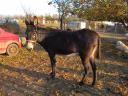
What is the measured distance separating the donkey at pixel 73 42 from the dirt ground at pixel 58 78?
0.54 meters

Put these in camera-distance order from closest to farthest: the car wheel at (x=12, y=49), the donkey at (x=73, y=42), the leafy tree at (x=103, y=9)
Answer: the donkey at (x=73, y=42) → the car wheel at (x=12, y=49) → the leafy tree at (x=103, y=9)

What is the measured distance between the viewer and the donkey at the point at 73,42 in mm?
9445

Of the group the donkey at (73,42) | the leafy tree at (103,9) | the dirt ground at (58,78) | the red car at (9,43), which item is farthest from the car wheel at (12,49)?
the leafy tree at (103,9)

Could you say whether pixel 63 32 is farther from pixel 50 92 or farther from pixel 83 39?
pixel 50 92

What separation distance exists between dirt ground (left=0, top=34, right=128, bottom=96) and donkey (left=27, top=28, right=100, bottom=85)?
0.54m

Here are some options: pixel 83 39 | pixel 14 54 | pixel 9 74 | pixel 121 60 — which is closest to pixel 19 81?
pixel 9 74

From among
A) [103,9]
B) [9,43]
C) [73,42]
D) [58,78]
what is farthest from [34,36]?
[103,9]

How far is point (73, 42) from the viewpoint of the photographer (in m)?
9.68

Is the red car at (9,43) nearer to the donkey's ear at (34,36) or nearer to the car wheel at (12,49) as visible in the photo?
the car wheel at (12,49)

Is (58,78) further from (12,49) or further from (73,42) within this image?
(12,49)

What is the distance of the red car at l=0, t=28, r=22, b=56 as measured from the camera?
49.0ft

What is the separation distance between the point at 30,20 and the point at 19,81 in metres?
2.15

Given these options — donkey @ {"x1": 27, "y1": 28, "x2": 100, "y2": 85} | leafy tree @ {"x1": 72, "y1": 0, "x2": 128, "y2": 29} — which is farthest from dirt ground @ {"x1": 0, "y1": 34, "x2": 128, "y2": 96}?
leafy tree @ {"x1": 72, "y1": 0, "x2": 128, "y2": 29}

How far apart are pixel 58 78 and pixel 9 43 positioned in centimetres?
583
